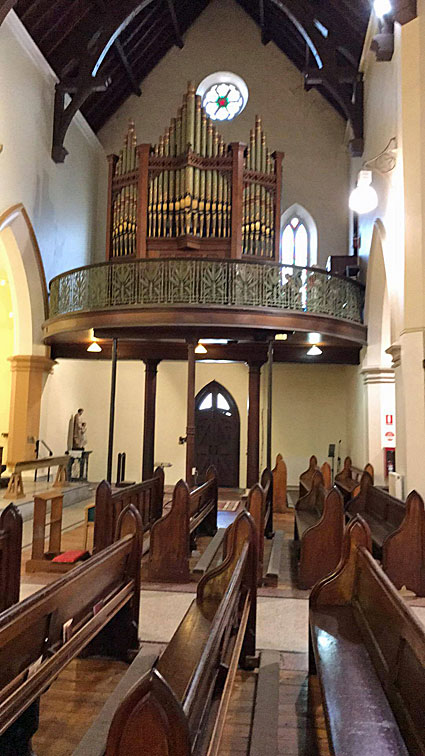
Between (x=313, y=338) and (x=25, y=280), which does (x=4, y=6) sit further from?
(x=313, y=338)

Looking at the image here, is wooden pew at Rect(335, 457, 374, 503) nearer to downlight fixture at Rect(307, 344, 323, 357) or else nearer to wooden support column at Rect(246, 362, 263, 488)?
wooden support column at Rect(246, 362, 263, 488)

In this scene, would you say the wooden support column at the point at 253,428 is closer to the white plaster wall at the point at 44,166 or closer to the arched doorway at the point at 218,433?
the arched doorway at the point at 218,433

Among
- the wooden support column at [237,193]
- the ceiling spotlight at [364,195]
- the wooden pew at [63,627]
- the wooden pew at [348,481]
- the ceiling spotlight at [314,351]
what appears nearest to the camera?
the wooden pew at [63,627]

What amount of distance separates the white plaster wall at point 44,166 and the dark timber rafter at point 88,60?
216 millimetres

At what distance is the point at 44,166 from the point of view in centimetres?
1198

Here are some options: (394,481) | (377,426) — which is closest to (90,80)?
(377,426)

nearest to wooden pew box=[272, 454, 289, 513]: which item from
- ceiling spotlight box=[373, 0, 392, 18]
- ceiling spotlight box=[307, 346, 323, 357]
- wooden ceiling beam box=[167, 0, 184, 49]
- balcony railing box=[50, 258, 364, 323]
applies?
ceiling spotlight box=[307, 346, 323, 357]

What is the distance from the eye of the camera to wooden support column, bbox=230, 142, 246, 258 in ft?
34.6

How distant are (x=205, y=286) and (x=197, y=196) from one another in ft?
7.07

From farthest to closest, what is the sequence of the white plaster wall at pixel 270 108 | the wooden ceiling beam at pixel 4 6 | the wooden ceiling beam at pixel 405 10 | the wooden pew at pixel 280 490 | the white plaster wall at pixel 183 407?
the white plaster wall at pixel 270 108
the white plaster wall at pixel 183 407
the wooden pew at pixel 280 490
the wooden ceiling beam at pixel 4 6
the wooden ceiling beam at pixel 405 10

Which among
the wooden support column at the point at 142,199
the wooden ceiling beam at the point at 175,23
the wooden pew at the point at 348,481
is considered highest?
the wooden ceiling beam at the point at 175,23

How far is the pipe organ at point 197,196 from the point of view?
34.8 feet

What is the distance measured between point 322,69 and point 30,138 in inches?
232

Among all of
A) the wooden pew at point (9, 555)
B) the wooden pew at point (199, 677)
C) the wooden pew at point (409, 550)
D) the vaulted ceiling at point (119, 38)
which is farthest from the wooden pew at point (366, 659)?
the vaulted ceiling at point (119, 38)
